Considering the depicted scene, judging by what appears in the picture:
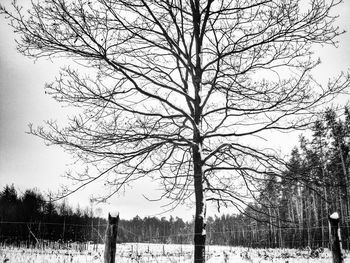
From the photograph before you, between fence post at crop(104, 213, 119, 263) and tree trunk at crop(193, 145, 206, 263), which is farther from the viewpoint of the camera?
tree trunk at crop(193, 145, 206, 263)

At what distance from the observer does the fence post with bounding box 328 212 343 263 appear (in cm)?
452

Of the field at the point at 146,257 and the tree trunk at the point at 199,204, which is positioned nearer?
the tree trunk at the point at 199,204

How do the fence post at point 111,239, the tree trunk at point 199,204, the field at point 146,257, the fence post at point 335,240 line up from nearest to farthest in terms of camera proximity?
the fence post at point 111,239 < the fence post at point 335,240 < the tree trunk at point 199,204 < the field at point 146,257

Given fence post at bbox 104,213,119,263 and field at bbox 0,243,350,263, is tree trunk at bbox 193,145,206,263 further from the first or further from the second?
fence post at bbox 104,213,119,263

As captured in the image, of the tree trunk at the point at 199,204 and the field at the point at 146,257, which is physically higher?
the tree trunk at the point at 199,204

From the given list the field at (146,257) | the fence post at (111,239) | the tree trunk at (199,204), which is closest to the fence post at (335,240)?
the tree trunk at (199,204)

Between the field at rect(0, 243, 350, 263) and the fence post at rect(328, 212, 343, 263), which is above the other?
the fence post at rect(328, 212, 343, 263)

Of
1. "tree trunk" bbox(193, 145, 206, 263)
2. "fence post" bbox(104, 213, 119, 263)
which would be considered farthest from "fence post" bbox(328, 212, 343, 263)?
"fence post" bbox(104, 213, 119, 263)

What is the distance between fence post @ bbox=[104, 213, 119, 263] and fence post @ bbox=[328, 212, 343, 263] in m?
3.44

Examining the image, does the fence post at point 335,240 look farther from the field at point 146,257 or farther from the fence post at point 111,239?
the field at point 146,257

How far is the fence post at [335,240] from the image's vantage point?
4.52m

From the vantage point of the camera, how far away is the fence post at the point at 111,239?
3535 mm

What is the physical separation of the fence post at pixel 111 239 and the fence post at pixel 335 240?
11.3ft

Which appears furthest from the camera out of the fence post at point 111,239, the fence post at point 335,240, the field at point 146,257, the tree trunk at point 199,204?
the field at point 146,257
